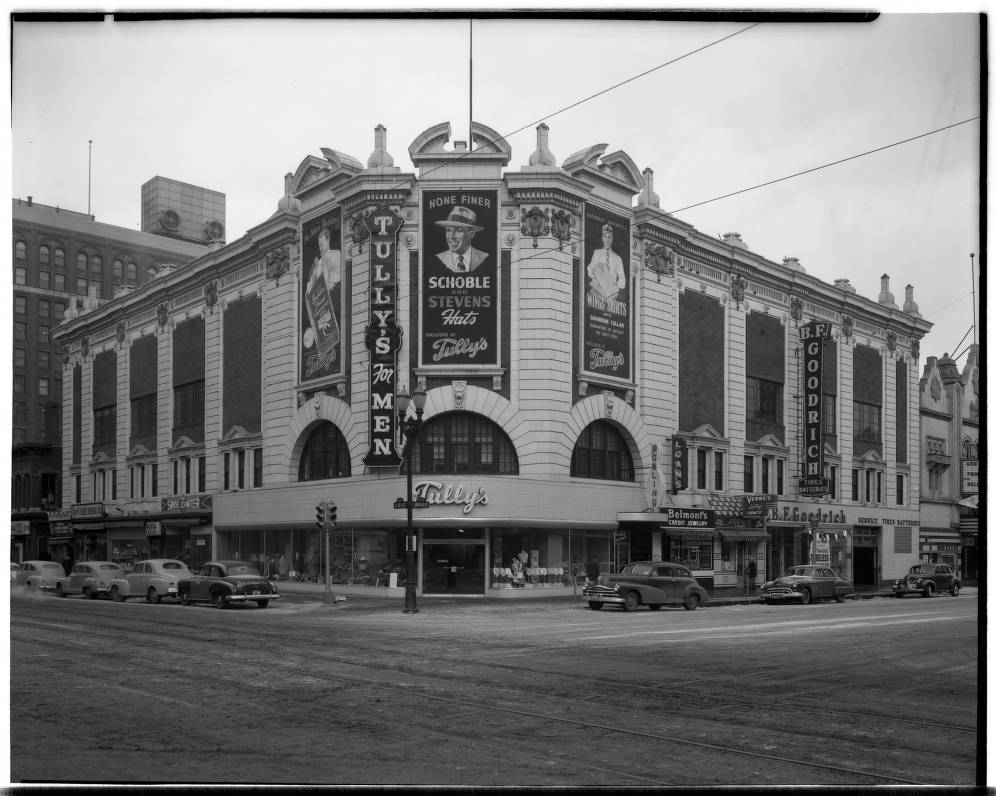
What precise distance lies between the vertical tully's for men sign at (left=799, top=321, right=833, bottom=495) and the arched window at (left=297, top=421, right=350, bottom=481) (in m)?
23.5

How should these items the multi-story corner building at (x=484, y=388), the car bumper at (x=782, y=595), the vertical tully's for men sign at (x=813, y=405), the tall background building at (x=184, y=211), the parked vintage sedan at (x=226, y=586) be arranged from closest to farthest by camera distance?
the tall background building at (x=184, y=211)
the parked vintage sedan at (x=226, y=586)
the car bumper at (x=782, y=595)
the multi-story corner building at (x=484, y=388)
the vertical tully's for men sign at (x=813, y=405)

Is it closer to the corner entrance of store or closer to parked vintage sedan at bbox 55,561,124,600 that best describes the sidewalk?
the corner entrance of store

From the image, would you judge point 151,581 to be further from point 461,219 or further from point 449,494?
point 461,219

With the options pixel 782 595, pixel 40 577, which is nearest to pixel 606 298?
pixel 782 595

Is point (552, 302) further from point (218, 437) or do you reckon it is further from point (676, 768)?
point (676, 768)

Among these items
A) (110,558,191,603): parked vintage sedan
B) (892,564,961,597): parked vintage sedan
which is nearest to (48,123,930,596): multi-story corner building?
(892,564,961,597): parked vintage sedan

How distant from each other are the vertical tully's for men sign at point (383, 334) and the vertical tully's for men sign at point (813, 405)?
2220 cm

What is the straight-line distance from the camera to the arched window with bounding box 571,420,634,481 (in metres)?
41.0

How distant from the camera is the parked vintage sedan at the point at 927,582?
42.6m

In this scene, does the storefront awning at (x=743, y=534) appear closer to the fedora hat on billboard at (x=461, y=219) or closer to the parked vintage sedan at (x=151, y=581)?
the fedora hat on billboard at (x=461, y=219)

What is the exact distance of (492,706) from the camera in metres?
12.3

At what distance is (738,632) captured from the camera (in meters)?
22.9

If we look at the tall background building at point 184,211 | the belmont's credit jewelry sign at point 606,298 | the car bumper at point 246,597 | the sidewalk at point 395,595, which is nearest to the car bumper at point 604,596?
the sidewalk at point 395,595

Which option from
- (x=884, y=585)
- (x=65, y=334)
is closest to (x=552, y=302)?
(x=65, y=334)
